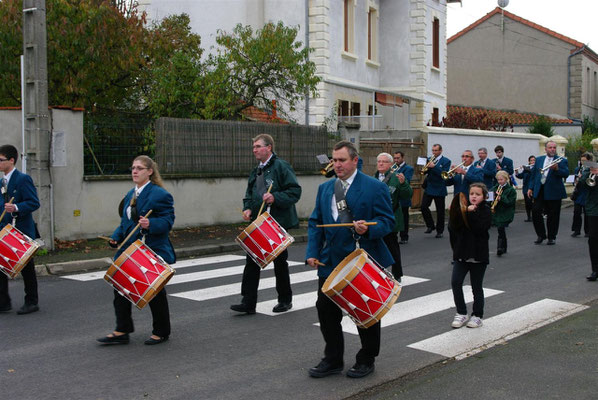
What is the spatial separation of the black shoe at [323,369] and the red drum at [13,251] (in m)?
3.57

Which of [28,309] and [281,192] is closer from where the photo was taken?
[281,192]

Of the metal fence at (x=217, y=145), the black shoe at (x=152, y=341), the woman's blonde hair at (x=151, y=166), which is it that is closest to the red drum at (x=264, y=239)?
the woman's blonde hair at (x=151, y=166)

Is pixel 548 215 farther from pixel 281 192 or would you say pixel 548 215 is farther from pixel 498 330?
pixel 281 192

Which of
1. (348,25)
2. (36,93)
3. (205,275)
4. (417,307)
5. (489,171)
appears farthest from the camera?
(348,25)

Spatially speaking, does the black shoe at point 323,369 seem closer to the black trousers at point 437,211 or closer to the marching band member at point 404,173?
the marching band member at point 404,173

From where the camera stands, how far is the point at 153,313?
Result: 22.4 feet

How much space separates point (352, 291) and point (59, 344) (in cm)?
315

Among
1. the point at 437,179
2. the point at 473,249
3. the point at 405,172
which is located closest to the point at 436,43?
the point at 437,179

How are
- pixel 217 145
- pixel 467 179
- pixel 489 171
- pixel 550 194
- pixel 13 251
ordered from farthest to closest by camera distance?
pixel 217 145, pixel 489 171, pixel 550 194, pixel 467 179, pixel 13 251

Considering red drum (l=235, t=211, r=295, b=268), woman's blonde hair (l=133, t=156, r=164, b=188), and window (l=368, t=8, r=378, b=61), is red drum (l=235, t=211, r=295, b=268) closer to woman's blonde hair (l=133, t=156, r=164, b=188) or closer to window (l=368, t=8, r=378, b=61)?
woman's blonde hair (l=133, t=156, r=164, b=188)

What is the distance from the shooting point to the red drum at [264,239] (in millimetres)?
7578

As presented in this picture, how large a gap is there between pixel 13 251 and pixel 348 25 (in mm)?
22457

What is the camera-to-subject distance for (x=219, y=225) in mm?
16781

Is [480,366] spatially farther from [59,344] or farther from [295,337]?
[59,344]
